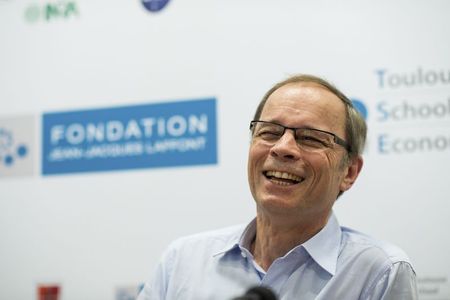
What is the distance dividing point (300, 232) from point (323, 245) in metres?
0.08

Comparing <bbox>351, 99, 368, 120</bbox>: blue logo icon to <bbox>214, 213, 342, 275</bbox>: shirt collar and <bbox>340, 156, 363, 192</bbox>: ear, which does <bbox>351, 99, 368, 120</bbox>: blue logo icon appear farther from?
<bbox>214, 213, 342, 275</bbox>: shirt collar

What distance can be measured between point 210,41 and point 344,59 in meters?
0.61

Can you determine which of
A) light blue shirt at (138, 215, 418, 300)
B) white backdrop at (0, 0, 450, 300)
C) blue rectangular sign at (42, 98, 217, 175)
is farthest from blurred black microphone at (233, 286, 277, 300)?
blue rectangular sign at (42, 98, 217, 175)

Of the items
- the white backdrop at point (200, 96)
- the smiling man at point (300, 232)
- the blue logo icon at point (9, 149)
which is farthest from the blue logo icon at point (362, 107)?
the blue logo icon at point (9, 149)

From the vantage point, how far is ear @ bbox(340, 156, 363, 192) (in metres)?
1.99

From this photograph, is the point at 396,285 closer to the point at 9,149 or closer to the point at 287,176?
the point at 287,176

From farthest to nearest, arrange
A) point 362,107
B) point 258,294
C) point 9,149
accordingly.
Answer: point 9,149
point 362,107
point 258,294

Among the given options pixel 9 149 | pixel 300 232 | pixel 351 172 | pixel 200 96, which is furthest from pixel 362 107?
pixel 9 149

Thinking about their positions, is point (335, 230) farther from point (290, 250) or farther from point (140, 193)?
point (140, 193)

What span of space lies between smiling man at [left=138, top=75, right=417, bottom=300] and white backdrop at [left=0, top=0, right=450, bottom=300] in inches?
21.6

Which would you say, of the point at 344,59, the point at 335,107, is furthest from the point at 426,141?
the point at 335,107

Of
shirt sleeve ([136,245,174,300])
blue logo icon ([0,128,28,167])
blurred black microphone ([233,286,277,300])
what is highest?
blue logo icon ([0,128,28,167])

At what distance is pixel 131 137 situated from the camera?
2.88 m

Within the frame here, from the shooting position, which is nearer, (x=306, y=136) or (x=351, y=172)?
(x=306, y=136)
